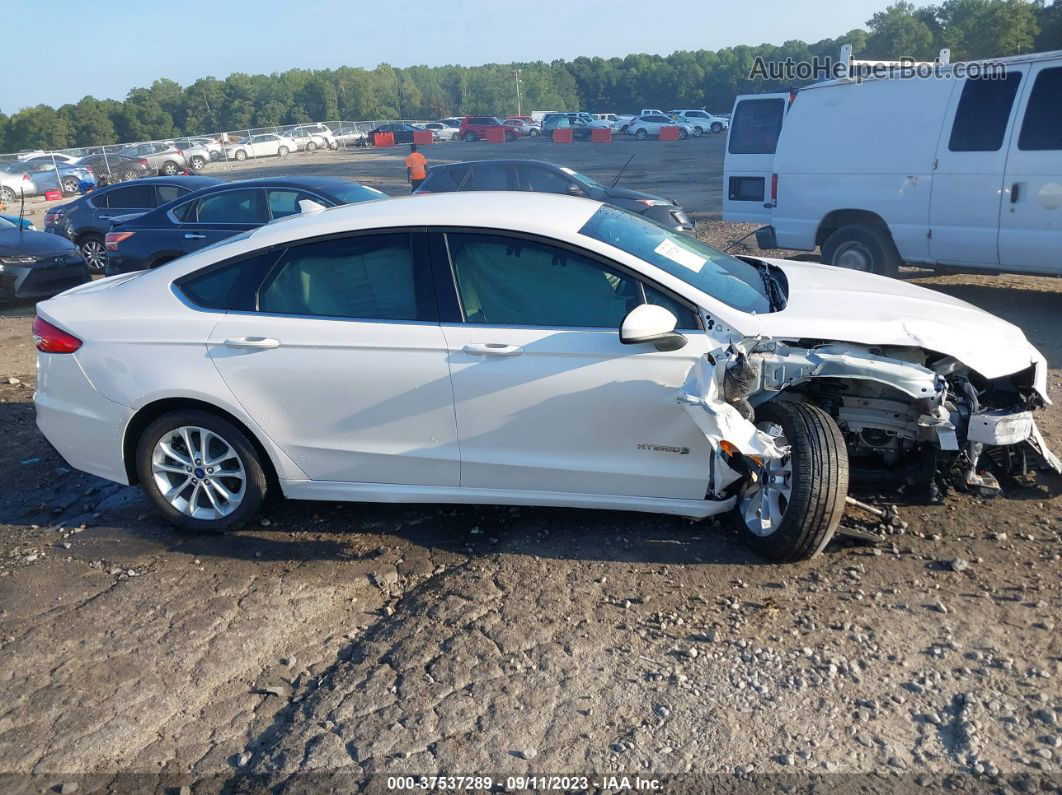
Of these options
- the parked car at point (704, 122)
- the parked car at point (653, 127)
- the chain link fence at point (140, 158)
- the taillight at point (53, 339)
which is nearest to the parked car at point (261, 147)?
the chain link fence at point (140, 158)

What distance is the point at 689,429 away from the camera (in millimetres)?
4098

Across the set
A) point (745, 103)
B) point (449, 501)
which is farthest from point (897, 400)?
point (745, 103)

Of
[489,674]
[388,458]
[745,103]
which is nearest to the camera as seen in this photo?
[489,674]

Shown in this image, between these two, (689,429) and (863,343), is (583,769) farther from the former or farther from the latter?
(863,343)

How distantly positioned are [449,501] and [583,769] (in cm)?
177

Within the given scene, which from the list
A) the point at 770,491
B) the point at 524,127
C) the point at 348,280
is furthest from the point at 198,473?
the point at 524,127

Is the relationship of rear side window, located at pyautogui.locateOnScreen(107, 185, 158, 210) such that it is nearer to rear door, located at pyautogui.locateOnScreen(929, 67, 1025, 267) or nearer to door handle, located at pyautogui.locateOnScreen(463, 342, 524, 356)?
rear door, located at pyautogui.locateOnScreen(929, 67, 1025, 267)

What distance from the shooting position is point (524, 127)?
61.6 metres

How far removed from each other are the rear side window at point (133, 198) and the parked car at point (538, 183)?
4369 millimetres

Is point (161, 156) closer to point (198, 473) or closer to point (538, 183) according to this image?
point (538, 183)

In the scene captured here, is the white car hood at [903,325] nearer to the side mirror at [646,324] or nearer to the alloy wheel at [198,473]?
the side mirror at [646,324]

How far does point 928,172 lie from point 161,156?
37.0 metres

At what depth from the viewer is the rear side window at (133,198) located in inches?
567

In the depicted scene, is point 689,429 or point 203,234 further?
point 203,234
